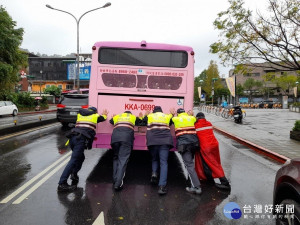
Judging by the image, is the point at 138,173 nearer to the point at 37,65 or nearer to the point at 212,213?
the point at 212,213

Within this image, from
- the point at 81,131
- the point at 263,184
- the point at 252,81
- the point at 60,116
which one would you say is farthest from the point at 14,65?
the point at 252,81

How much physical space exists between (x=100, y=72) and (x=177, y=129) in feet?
8.82

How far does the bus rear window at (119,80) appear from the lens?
7250 millimetres

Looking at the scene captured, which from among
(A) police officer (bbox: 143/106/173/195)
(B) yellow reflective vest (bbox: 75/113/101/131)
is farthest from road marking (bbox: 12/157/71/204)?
(A) police officer (bbox: 143/106/173/195)

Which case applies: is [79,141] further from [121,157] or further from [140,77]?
[140,77]

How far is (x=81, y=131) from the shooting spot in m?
5.80

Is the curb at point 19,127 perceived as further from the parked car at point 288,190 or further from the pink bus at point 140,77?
the parked car at point 288,190

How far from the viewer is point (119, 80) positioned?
7254mm

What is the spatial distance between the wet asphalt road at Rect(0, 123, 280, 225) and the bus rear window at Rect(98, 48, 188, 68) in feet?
9.14

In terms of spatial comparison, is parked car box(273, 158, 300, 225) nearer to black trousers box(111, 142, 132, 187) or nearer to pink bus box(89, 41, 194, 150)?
black trousers box(111, 142, 132, 187)

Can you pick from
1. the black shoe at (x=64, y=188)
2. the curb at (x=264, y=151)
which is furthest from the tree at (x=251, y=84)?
the black shoe at (x=64, y=188)
